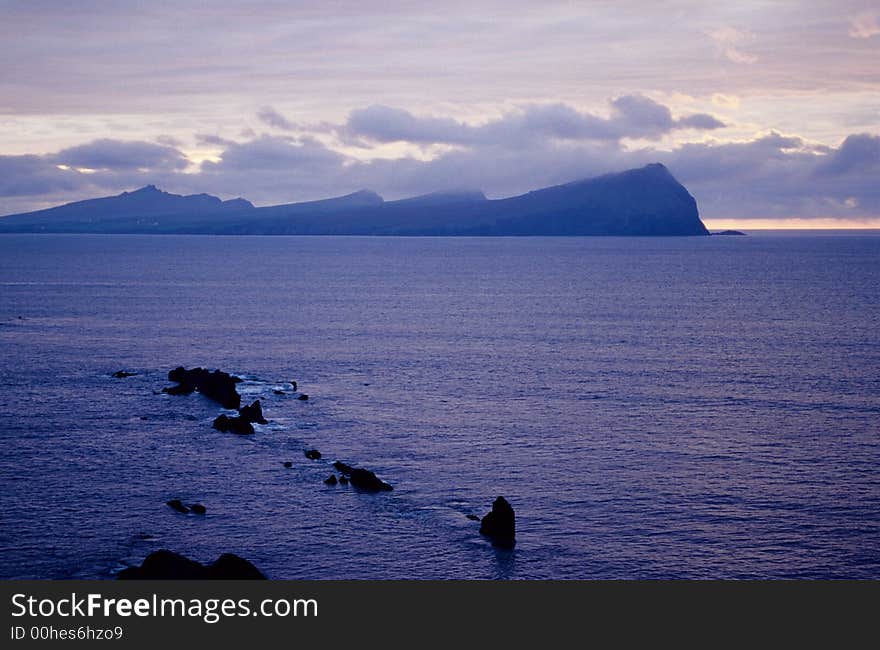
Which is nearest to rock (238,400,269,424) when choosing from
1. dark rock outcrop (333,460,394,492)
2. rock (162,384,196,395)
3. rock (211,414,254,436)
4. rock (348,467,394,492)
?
rock (211,414,254,436)

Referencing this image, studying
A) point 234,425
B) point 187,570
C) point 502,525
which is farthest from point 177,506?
point 502,525

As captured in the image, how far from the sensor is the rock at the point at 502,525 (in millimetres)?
47094

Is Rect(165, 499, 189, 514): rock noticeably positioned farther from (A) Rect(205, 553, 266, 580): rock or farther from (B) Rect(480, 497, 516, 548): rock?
(B) Rect(480, 497, 516, 548): rock

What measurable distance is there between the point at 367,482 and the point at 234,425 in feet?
59.4

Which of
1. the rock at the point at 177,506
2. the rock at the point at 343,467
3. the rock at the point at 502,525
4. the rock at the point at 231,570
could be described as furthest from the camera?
the rock at the point at 343,467

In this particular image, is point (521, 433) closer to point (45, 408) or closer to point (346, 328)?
point (45, 408)

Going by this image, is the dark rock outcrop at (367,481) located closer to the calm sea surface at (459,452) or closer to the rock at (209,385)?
the calm sea surface at (459,452)

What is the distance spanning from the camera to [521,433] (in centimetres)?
6869

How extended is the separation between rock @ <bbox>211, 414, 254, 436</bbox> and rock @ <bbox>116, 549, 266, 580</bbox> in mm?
29234

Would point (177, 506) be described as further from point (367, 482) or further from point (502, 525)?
point (502, 525)

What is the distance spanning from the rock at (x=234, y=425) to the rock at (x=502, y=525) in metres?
27.3

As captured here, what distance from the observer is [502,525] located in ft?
155

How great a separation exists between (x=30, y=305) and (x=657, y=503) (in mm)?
136556

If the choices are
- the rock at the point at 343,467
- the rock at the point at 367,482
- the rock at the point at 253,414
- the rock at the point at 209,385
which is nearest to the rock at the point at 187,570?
the rock at the point at 367,482
